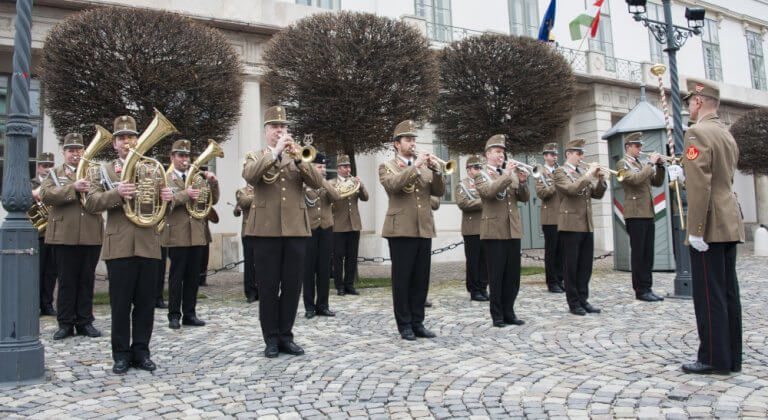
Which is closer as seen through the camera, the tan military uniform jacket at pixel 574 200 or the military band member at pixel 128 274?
the military band member at pixel 128 274

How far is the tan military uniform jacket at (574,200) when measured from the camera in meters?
8.00

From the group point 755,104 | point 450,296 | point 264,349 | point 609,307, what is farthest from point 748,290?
point 755,104

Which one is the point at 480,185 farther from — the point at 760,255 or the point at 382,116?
the point at 760,255

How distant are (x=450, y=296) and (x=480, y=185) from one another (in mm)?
3396

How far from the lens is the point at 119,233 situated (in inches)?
206

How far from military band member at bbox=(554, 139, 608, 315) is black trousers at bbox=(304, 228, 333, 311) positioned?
10.4 feet

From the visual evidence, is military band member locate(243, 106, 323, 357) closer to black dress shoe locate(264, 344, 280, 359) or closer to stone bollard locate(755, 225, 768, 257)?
black dress shoe locate(264, 344, 280, 359)

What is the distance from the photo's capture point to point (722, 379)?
446 cm

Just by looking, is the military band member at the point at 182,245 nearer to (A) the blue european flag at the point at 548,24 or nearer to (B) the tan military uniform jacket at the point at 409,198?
(B) the tan military uniform jacket at the point at 409,198

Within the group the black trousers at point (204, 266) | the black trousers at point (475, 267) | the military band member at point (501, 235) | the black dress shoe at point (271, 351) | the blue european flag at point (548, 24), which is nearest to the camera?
the black dress shoe at point (271, 351)

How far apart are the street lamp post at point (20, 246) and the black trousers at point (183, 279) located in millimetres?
2268

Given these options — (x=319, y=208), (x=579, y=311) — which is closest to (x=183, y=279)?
(x=319, y=208)

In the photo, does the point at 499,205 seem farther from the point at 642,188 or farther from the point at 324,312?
the point at 642,188

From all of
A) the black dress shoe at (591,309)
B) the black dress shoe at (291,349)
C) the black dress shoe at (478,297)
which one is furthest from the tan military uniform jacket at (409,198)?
the black dress shoe at (478,297)
